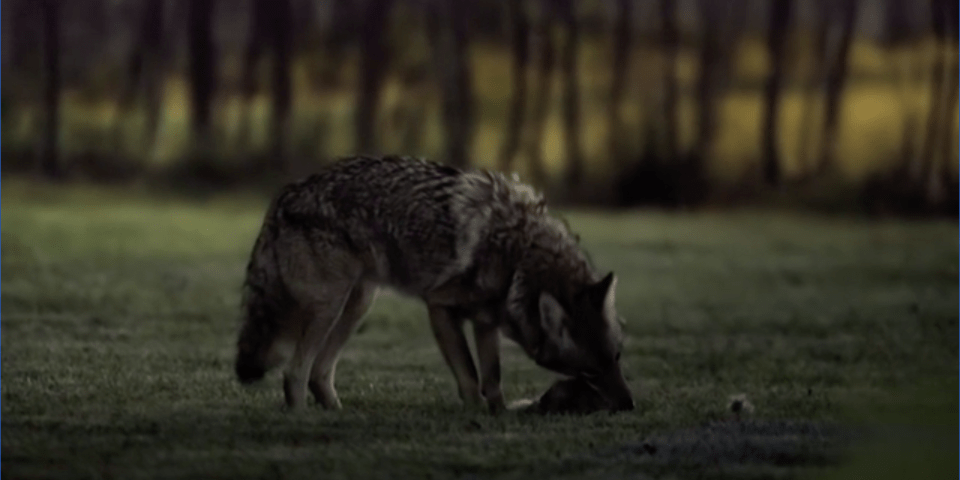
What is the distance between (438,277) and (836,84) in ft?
41.2

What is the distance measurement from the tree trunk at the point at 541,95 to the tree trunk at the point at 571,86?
164mm

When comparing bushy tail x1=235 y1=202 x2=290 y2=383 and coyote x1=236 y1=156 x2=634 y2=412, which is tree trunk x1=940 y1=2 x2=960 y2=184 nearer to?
coyote x1=236 y1=156 x2=634 y2=412

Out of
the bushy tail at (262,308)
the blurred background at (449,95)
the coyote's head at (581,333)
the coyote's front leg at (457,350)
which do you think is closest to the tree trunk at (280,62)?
the blurred background at (449,95)

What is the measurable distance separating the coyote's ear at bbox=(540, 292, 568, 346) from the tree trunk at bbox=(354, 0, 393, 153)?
11079mm

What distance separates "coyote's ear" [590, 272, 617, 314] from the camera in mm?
5418

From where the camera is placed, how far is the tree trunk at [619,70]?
17.2 m

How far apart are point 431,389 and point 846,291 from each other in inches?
249

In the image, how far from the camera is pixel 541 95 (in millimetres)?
17078

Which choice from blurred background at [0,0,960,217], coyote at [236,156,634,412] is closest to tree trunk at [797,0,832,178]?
blurred background at [0,0,960,217]

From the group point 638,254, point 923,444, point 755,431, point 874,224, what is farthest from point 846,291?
point 923,444

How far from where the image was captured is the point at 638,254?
46.6ft

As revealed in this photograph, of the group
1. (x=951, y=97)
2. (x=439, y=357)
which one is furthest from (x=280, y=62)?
(x=439, y=357)

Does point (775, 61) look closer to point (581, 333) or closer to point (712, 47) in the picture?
point (712, 47)

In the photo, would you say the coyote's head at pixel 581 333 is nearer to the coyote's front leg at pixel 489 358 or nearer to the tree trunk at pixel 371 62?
the coyote's front leg at pixel 489 358
